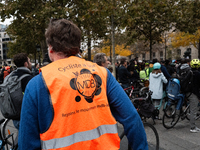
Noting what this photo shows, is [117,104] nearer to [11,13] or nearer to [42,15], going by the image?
[42,15]

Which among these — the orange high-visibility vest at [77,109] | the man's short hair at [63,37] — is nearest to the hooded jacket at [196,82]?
the orange high-visibility vest at [77,109]

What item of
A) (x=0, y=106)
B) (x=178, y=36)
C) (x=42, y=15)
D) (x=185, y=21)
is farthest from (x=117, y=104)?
(x=178, y=36)

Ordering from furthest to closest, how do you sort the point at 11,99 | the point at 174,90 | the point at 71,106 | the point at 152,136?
the point at 174,90 → the point at 152,136 → the point at 11,99 → the point at 71,106

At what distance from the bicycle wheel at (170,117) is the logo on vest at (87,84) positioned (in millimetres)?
4665

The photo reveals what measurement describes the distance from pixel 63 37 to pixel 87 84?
13.7 inches

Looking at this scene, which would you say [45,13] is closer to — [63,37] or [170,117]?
[170,117]

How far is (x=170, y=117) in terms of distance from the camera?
5805 mm

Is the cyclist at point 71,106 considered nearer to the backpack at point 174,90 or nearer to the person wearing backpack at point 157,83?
the backpack at point 174,90

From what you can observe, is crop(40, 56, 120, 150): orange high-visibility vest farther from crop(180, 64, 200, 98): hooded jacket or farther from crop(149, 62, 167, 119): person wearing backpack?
crop(149, 62, 167, 119): person wearing backpack

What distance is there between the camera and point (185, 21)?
15.0 metres

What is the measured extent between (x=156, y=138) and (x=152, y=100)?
2569 millimetres

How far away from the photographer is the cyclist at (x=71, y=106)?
1.23 metres

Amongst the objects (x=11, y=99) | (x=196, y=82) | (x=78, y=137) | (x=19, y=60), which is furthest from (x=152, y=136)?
(x=78, y=137)

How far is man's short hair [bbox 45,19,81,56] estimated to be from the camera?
4.50ft
